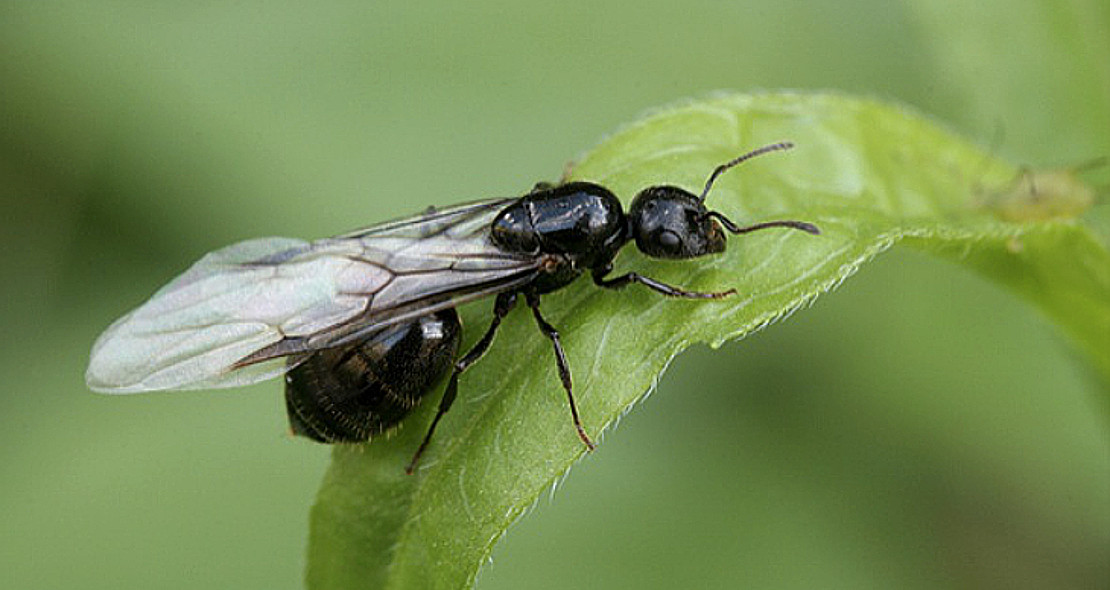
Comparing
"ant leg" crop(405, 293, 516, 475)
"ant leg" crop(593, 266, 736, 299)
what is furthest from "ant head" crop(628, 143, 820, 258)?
"ant leg" crop(405, 293, 516, 475)

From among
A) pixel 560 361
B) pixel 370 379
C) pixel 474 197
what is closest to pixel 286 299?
pixel 370 379

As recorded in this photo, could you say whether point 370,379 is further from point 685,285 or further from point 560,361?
point 685,285

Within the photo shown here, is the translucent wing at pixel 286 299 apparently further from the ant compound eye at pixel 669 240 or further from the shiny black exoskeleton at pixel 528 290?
the ant compound eye at pixel 669 240

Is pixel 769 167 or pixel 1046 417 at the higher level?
pixel 1046 417

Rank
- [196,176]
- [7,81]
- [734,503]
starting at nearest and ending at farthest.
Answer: [734,503]
[196,176]
[7,81]

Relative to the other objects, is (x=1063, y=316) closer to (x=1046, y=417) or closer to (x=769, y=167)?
(x=769, y=167)

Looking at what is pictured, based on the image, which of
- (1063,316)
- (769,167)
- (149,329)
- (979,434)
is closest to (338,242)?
(149,329)

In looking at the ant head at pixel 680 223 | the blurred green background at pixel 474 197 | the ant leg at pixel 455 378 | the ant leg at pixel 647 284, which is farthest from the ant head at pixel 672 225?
the blurred green background at pixel 474 197
